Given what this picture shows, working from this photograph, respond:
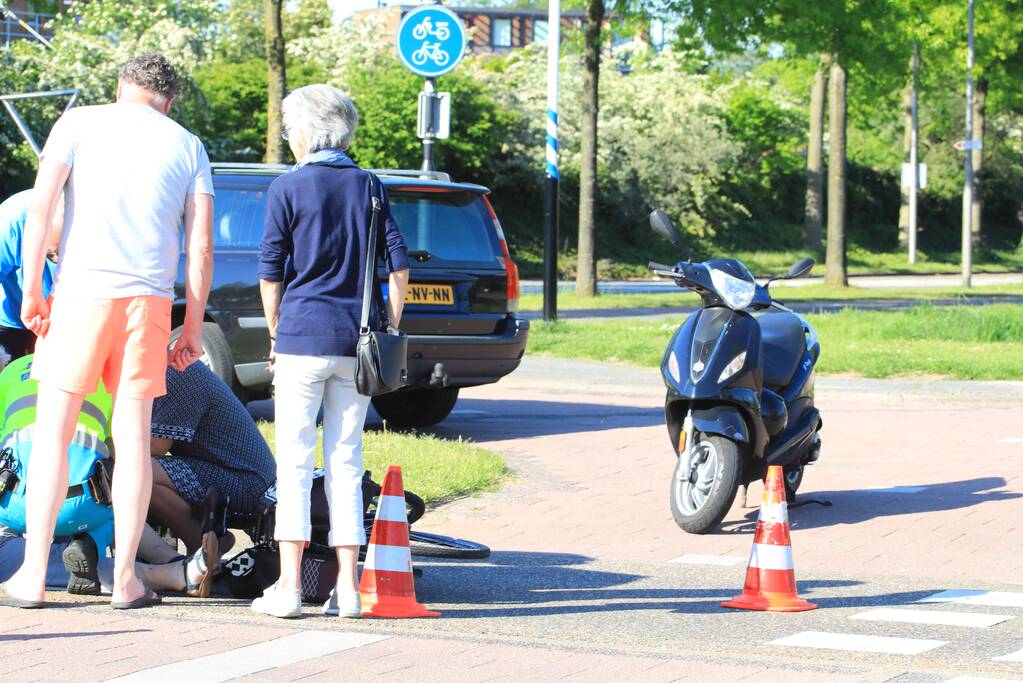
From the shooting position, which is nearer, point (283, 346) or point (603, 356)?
point (283, 346)

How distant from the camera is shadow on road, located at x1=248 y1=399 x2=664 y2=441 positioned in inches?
440

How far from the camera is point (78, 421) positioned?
5.62 meters

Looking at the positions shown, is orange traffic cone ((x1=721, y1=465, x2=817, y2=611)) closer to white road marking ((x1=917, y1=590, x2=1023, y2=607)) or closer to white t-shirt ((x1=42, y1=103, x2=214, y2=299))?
white road marking ((x1=917, y1=590, x2=1023, y2=607))

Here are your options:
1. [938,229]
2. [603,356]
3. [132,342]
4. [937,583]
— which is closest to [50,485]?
[132,342]

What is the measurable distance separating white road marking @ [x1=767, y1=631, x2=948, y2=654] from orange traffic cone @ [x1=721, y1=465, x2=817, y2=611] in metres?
0.42

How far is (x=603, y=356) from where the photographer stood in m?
16.1

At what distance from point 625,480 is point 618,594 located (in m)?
3.03

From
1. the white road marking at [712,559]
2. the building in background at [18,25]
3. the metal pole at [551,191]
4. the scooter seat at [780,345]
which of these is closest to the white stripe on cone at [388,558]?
the white road marking at [712,559]

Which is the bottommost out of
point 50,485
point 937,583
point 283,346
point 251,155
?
point 937,583

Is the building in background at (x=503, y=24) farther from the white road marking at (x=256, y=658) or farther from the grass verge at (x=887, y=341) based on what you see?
the white road marking at (x=256, y=658)

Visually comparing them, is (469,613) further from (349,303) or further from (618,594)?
(349,303)

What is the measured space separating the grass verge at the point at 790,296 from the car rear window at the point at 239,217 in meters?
12.7

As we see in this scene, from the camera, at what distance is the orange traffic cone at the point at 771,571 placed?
18.8 ft

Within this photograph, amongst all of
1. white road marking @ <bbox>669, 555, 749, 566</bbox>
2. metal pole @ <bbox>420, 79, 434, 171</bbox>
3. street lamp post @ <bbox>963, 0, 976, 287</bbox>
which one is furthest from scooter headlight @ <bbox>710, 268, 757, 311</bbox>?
street lamp post @ <bbox>963, 0, 976, 287</bbox>
